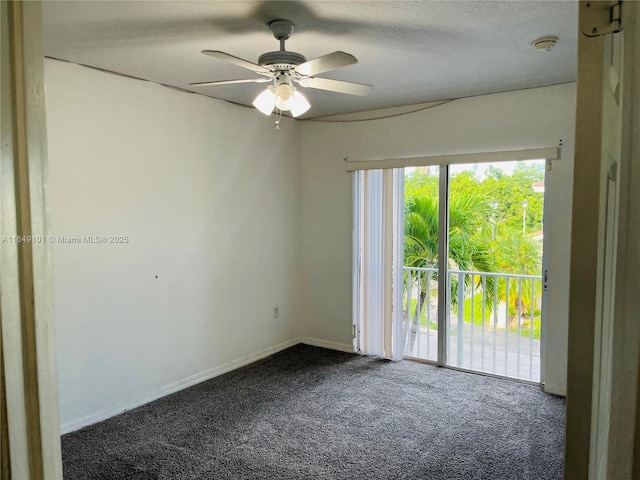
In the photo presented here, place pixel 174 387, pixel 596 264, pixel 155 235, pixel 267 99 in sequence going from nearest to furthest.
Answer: pixel 596 264 < pixel 267 99 < pixel 155 235 < pixel 174 387

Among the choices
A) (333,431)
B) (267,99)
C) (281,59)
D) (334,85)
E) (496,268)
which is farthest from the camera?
(496,268)

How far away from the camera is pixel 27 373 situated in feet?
2.75

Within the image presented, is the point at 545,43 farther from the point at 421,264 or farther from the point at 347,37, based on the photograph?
the point at 421,264

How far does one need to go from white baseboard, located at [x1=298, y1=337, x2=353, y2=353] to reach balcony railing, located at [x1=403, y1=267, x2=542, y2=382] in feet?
1.90

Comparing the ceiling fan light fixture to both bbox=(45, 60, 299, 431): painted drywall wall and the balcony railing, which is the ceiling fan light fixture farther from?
the balcony railing

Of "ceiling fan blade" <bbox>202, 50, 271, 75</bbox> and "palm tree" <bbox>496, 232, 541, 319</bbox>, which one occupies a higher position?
"ceiling fan blade" <bbox>202, 50, 271, 75</bbox>

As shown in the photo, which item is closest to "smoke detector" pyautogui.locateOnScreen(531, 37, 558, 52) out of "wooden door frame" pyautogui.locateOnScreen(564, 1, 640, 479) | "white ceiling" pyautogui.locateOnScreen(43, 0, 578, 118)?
"white ceiling" pyautogui.locateOnScreen(43, 0, 578, 118)

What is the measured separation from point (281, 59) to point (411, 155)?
2.14 m

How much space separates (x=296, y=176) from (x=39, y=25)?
3996 mm

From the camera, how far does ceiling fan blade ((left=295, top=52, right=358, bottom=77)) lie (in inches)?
81.4

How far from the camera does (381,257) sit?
439cm

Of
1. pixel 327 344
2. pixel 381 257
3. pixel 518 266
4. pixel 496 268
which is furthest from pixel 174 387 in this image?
pixel 518 266

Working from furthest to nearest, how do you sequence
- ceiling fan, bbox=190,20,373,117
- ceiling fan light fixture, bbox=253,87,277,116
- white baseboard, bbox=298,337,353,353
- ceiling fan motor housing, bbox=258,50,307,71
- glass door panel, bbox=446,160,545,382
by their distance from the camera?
white baseboard, bbox=298,337,353,353
glass door panel, bbox=446,160,545,382
ceiling fan light fixture, bbox=253,87,277,116
ceiling fan motor housing, bbox=258,50,307,71
ceiling fan, bbox=190,20,373,117

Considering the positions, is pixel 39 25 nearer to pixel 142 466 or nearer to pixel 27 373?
pixel 27 373
